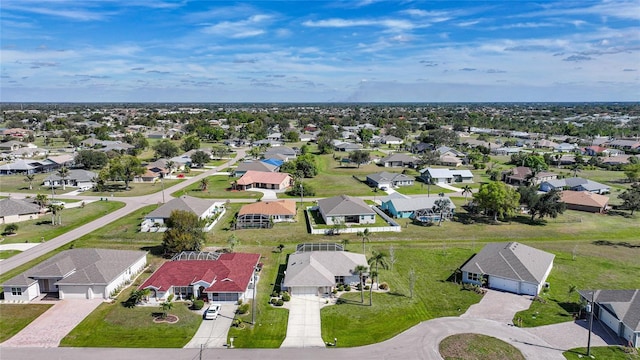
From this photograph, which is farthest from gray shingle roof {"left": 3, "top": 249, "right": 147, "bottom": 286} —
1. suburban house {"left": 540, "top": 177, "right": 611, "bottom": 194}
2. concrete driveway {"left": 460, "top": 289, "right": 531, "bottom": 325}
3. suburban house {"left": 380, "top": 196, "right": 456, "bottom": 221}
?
suburban house {"left": 540, "top": 177, "right": 611, "bottom": 194}

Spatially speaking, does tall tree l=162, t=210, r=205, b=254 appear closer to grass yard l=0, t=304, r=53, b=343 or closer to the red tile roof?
the red tile roof

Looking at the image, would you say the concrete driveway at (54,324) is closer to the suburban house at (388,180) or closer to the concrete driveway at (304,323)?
the concrete driveway at (304,323)

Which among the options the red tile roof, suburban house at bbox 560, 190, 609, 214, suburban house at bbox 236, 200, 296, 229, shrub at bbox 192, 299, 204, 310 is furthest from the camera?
suburban house at bbox 560, 190, 609, 214

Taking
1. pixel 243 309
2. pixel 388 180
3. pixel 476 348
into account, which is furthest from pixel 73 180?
pixel 476 348

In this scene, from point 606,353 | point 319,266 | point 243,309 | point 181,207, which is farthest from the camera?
point 181,207

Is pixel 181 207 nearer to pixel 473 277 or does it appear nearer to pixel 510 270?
pixel 473 277

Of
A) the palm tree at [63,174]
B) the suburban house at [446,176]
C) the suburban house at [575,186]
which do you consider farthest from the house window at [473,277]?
the palm tree at [63,174]

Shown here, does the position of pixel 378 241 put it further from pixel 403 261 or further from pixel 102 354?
pixel 102 354
